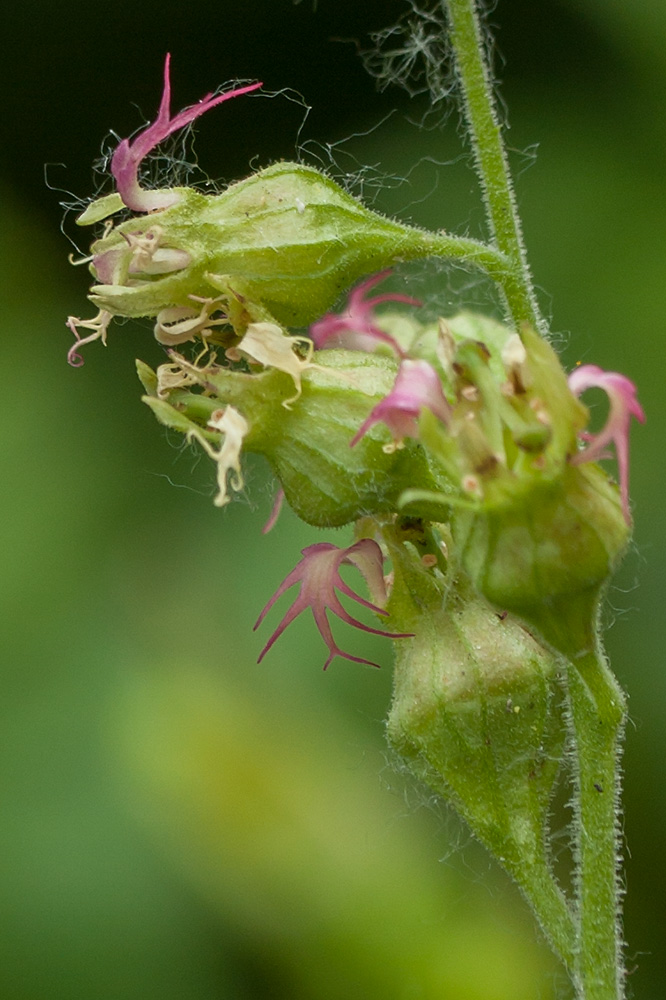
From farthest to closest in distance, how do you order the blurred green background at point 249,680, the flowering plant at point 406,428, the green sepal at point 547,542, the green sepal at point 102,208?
the blurred green background at point 249,680 → the green sepal at point 102,208 → the flowering plant at point 406,428 → the green sepal at point 547,542

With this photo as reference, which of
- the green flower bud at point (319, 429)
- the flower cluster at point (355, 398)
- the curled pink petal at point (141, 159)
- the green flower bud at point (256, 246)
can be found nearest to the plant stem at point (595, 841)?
the flower cluster at point (355, 398)

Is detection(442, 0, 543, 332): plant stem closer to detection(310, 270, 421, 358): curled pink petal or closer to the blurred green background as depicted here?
detection(310, 270, 421, 358): curled pink petal

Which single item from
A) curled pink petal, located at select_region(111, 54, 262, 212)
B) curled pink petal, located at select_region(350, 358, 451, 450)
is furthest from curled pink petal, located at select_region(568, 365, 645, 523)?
curled pink petal, located at select_region(111, 54, 262, 212)

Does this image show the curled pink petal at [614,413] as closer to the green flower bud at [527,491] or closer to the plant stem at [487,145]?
the green flower bud at [527,491]

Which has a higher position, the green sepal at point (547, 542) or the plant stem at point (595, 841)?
the green sepal at point (547, 542)

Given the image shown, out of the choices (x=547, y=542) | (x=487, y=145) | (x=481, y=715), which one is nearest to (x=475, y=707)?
(x=481, y=715)

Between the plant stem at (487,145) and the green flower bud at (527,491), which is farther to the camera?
the plant stem at (487,145)

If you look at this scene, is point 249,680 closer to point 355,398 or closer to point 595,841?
point 595,841

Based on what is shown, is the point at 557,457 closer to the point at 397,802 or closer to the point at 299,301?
the point at 299,301
